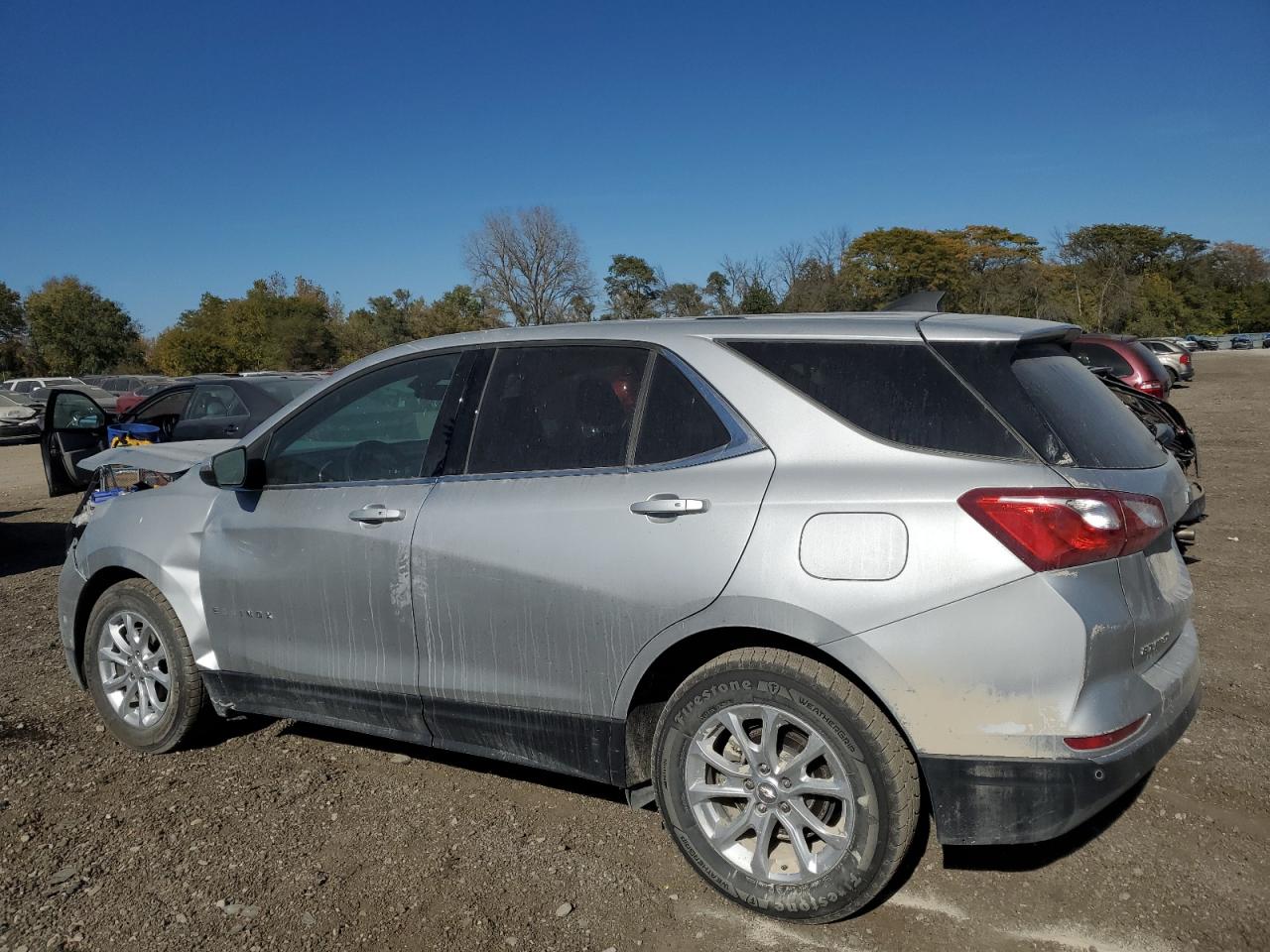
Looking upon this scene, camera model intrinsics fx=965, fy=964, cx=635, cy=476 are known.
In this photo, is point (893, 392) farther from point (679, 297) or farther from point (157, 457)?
point (679, 297)

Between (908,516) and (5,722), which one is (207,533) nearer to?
(5,722)

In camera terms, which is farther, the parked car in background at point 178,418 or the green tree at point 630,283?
the green tree at point 630,283

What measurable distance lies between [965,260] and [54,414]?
56.4 m

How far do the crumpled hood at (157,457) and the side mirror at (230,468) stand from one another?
2.98 ft

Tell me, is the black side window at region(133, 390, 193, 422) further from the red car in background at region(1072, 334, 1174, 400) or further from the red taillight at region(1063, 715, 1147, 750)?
the red car in background at region(1072, 334, 1174, 400)

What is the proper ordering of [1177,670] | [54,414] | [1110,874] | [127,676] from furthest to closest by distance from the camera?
1. [54,414]
2. [127,676]
3. [1110,874]
4. [1177,670]

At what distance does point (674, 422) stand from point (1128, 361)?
14.1m

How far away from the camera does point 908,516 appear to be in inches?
100

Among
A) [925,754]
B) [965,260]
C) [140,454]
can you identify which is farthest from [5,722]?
[965,260]

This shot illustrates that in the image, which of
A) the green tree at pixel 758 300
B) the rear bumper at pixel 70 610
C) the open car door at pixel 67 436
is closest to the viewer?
the rear bumper at pixel 70 610

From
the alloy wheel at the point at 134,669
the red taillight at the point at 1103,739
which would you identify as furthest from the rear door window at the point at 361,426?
the red taillight at the point at 1103,739

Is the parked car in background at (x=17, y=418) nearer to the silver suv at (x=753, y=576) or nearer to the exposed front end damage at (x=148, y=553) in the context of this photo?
the exposed front end damage at (x=148, y=553)

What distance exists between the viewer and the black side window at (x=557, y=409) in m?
3.18

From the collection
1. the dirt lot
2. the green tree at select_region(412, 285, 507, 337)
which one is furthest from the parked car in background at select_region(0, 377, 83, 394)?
the dirt lot
